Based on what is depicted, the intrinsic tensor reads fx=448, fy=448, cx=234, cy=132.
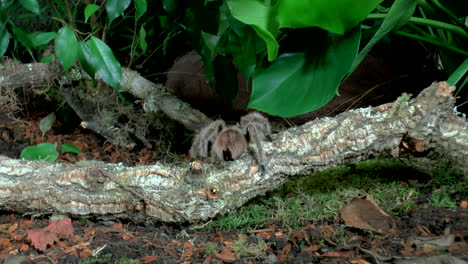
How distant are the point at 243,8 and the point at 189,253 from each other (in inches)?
31.1

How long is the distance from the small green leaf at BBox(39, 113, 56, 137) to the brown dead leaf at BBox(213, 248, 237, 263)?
6.12 feet

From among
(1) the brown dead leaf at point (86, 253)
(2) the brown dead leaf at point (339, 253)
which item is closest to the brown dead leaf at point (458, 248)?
(2) the brown dead leaf at point (339, 253)

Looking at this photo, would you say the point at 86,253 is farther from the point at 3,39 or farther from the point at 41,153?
the point at 3,39

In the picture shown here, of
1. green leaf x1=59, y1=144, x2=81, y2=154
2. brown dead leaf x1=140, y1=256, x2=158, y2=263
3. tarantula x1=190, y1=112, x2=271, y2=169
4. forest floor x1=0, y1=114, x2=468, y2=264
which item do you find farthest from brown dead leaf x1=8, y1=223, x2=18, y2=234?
green leaf x1=59, y1=144, x2=81, y2=154

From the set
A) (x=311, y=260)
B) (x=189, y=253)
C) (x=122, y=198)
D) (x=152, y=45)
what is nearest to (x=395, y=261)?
(x=311, y=260)

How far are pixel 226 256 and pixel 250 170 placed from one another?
407mm

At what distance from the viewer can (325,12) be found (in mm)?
1434

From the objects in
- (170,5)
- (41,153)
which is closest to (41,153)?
(41,153)

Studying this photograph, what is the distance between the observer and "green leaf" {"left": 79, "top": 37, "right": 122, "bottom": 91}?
6.59 ft

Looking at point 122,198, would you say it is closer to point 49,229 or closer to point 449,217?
point 49,229

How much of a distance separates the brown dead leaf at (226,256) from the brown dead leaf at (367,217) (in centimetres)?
37

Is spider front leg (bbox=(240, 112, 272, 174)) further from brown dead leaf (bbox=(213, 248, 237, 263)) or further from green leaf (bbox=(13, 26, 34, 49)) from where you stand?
green leaf (bbox=(13, 26, 34, 49))

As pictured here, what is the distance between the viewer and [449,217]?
1308 millimetres

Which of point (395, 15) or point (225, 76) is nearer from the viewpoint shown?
point (395, 15)
